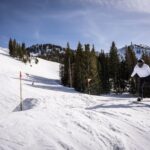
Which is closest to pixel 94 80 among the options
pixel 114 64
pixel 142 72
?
pixel 114 64

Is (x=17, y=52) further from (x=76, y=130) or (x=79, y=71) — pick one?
(x=76, y=130)

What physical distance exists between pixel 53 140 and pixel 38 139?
1.23 feet

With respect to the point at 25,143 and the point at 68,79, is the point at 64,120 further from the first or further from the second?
the point at 68,79

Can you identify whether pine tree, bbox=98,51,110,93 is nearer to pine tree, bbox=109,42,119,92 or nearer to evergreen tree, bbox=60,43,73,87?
pine tree, bbox=109,42,119,92

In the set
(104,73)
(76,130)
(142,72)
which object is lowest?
(76,130)

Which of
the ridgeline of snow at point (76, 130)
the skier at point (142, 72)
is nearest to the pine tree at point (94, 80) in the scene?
the skier at point (142, 72)

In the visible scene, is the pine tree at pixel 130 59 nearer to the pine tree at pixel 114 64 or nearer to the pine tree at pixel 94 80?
the pine tree at pixel 114 64

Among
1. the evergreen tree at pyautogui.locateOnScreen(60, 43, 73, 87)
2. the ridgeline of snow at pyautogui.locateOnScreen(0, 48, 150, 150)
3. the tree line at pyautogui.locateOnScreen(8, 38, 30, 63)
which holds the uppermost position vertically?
the tree line at pyautogui.locateOnScreen(8, 38, 30, 63)

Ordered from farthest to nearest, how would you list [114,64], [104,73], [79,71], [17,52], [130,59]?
1. [17,52]
2. [104,73]
3. [114,64]
4. [130,59]
5. [79,71]

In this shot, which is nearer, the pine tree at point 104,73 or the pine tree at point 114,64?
the pine tree at point 104,73

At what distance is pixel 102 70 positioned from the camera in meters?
60.4

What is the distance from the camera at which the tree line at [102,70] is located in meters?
51.9

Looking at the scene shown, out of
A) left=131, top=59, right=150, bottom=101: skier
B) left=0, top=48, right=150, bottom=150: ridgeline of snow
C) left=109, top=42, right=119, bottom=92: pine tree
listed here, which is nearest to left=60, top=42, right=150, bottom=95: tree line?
left=109, top=42, right=119, bottom=92: pine tree

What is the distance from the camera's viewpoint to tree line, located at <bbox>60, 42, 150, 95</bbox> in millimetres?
51875
